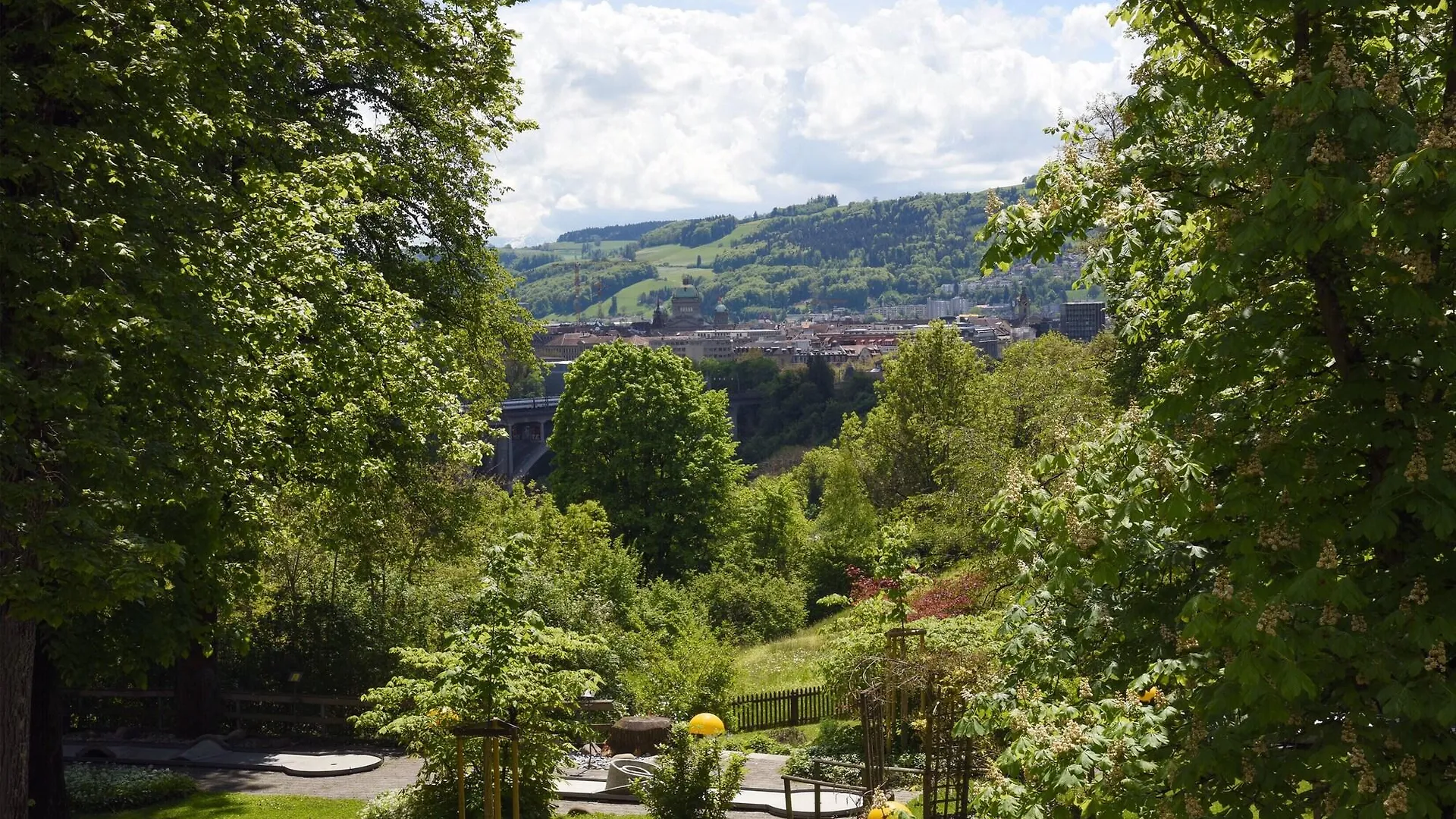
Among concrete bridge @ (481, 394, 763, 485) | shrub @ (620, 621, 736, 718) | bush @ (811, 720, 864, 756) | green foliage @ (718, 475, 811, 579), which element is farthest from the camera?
concrete bridge @ (481, 394, 763, 485)

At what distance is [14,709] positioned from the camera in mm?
10602

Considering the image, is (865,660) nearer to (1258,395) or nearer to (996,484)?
(1258,395)

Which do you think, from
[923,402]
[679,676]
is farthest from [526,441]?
[679,676]

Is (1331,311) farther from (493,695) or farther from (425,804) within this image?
(425,804)

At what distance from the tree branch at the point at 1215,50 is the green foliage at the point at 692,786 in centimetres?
1071

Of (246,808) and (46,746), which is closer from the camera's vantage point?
(46,746)

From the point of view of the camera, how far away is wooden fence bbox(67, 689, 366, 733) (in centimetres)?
2280

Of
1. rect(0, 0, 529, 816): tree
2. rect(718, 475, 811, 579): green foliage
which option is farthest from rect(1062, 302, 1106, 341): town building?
rect(0, 0, 529, 816): tree

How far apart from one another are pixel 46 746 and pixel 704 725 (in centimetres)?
763

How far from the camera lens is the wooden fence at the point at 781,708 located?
26.4m

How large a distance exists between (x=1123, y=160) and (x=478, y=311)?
17.2 meters

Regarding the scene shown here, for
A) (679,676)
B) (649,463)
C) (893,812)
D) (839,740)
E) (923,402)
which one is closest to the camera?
(893,812)

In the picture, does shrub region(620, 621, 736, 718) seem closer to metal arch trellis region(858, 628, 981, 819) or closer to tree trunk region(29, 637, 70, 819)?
metal arch trellis region(858, 628, 981, 819)

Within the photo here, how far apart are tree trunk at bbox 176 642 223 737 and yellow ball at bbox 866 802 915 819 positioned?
15.5 meters
